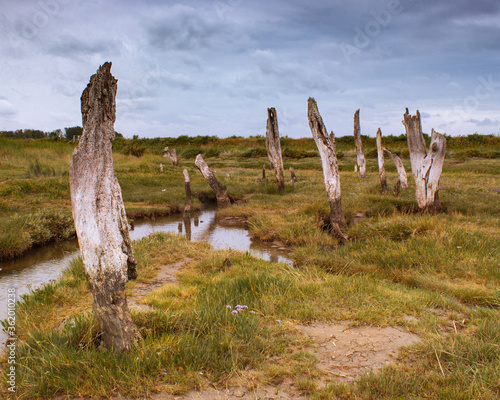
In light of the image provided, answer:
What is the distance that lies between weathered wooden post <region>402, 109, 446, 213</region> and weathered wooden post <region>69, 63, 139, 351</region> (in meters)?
9.23

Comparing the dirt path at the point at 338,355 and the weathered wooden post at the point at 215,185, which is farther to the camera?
the weathered wooden post at the point at 215,185

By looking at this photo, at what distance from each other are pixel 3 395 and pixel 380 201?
1194 centimetres

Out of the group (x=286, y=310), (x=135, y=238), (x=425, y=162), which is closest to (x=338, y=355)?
(x=286, y=310)

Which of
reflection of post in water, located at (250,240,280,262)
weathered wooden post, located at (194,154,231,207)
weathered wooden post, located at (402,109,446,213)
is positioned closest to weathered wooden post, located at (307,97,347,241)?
reflection of post in water, located at (250,240,280,262)

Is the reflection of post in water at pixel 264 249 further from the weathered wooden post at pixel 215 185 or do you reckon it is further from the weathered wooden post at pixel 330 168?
the weathered wooden post at pixel 215 185

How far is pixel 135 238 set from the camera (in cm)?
1173

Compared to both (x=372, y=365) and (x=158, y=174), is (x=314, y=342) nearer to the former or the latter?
(x=372, y=365)

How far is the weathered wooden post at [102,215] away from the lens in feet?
12.4

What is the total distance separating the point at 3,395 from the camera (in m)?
3.53

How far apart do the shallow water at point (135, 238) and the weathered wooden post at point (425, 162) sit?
4.30 m

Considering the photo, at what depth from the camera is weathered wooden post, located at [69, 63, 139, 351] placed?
12.4 ft

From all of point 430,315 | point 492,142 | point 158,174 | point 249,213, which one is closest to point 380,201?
point 249,213

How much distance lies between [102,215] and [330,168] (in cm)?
805

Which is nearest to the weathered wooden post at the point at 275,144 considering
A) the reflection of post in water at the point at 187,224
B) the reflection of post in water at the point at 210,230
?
the reflection of post in water at the point at 210,230
